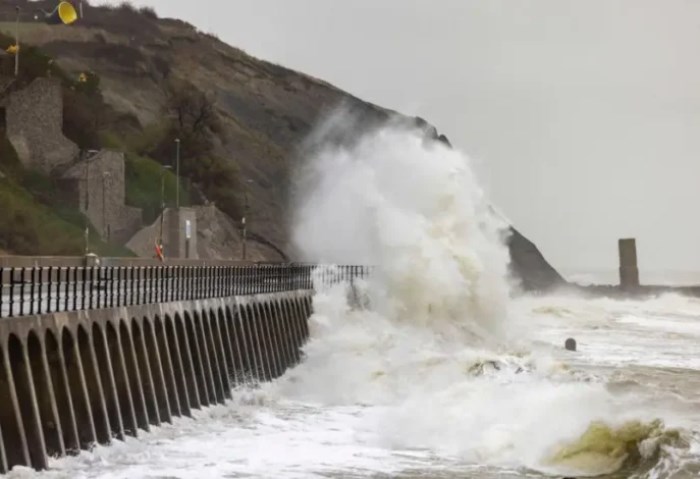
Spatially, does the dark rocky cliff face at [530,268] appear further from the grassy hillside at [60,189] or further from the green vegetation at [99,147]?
the grassy hillside at [60,189]

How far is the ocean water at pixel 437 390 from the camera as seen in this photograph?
56.2 ft

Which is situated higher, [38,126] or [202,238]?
[38,126]

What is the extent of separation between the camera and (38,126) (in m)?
71.3

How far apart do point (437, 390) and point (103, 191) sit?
4558 centimetres

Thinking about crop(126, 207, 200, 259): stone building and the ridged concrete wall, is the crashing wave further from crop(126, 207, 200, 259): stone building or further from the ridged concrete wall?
crop(126, 207, 200, 259): stone building

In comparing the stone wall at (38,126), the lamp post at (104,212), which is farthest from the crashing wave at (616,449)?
Result: the stone wall at (38,126)

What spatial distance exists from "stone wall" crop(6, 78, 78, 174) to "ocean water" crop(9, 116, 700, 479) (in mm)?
25017

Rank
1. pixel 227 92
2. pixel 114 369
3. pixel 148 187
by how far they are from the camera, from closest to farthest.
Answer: pixel 114 369 < pixel 148 187 < pixel 227 92

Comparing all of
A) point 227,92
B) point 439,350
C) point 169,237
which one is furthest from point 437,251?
point 227,92

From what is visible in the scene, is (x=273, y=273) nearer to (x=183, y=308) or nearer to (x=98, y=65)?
(x=183, y=308)

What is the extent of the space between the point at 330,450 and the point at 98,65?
403ft

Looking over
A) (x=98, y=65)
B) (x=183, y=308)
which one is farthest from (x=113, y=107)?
(x=183, y=308)

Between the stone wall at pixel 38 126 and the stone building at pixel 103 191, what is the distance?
2.42 meters

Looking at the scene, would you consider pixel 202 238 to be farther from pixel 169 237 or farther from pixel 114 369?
pixel 114 369
